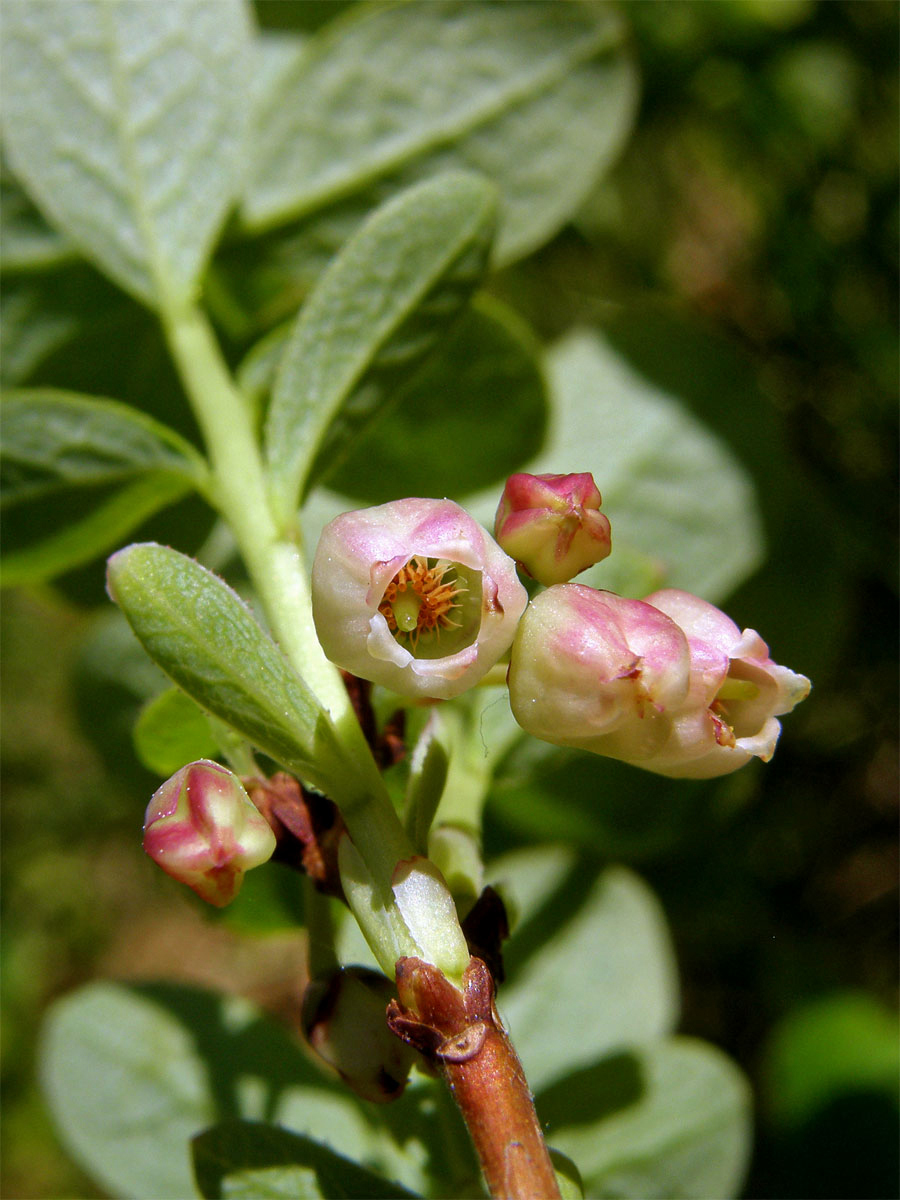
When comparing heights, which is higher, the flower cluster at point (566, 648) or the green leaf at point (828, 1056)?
the flower cluster at point (566, 648)

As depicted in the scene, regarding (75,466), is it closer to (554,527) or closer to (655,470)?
(554,527)

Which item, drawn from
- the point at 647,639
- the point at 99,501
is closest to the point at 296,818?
the point at 647,639

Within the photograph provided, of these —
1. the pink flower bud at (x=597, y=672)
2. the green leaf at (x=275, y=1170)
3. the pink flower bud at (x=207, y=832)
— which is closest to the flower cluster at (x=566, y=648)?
the pink flower bud at (x=597, y=672)

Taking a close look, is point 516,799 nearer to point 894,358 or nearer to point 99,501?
point 99,501

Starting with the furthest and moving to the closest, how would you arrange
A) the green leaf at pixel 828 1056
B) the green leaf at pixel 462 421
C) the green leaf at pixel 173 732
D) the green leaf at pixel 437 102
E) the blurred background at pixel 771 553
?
the green leaf at pixel 828 1056 < the blurred background at pixel 771 553 < the green leaf at pixel 437 102 < the green leaf at pixel 462 421 < the green leaf at pixel 173 732

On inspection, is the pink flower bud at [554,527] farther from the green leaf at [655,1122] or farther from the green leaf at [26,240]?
the green leaf at [26,240]

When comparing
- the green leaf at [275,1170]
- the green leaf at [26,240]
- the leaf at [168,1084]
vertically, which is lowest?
the leaf at [168,1084]
